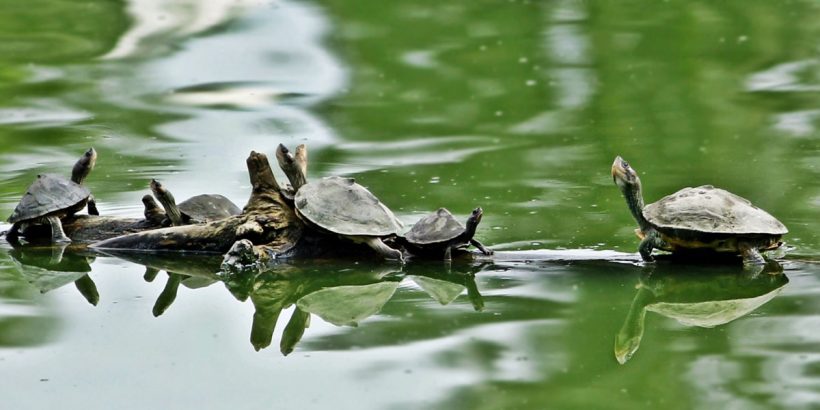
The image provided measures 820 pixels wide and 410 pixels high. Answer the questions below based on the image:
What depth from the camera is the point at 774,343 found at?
181 inches

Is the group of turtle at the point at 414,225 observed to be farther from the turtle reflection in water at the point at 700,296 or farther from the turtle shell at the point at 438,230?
the turtle reflection in water at the point at 700,296

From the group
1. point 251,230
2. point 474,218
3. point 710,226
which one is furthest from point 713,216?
point 251,230

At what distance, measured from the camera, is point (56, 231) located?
6.27 metres

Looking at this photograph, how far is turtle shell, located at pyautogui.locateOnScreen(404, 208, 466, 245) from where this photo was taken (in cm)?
566

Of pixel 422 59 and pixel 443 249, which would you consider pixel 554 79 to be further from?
pixel 443 249

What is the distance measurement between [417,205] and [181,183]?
1539 millimetres

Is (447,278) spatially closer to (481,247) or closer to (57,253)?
(481,247)

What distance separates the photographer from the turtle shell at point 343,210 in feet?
18.5

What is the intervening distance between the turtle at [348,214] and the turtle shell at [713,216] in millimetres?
1158

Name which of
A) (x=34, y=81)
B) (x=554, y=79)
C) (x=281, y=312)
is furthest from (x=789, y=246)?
(x=34, y=81)

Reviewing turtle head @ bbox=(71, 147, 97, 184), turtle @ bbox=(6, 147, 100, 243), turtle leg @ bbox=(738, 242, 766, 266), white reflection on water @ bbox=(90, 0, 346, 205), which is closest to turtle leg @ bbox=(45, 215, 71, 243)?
turtle @ bbox=(6, 147, 100, 243)

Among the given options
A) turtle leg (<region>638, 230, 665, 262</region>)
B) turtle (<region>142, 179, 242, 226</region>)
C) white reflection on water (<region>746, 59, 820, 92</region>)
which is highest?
turtle leg (<region>638, 230, 665, 262</region>)

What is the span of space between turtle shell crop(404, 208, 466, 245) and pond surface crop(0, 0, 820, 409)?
0.46ft

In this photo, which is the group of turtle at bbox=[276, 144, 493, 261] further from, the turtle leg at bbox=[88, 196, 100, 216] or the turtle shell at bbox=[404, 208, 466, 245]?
the turtle leg at bbox=[88, 196, 100, 216]
